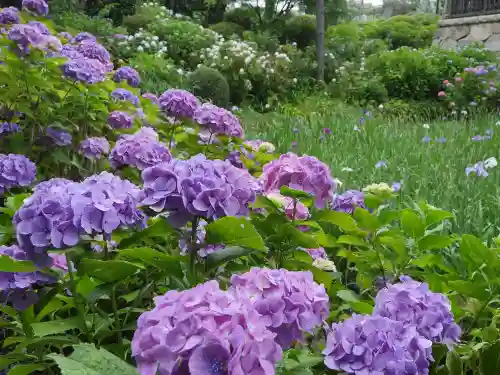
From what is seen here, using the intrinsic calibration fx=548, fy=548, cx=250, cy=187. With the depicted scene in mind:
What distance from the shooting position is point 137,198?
989mm

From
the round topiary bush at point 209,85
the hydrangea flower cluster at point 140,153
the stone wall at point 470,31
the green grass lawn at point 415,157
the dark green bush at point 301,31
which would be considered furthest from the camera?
the dark green bush at point 301,31

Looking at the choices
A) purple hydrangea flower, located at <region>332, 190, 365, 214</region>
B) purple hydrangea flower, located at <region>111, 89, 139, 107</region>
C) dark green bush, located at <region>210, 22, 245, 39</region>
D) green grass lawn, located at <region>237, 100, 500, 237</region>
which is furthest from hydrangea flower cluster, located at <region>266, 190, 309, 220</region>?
dark green bush, located at <region>210, 22, 245, 39</region>

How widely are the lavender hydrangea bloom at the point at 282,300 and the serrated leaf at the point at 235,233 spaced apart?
0.34ft

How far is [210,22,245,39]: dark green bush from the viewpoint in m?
11.3

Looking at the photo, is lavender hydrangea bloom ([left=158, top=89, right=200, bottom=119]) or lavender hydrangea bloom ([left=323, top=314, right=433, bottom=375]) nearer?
lavender hydrangea bloom ([left=323, top=314, right=433, bottom=375])

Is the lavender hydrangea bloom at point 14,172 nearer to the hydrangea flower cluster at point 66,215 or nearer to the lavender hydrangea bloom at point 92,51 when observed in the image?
the hydrangea flower cluster at point 66,215

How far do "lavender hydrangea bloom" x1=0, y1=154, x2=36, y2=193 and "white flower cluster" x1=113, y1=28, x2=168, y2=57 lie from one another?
6428 millimetres

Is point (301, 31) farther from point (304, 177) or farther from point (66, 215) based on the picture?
point (66, 215)

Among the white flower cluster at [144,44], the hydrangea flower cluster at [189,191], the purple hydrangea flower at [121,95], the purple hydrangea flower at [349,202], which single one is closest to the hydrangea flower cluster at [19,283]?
the hydrangea flower cluster at [189,191]

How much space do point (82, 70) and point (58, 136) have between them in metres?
0.29

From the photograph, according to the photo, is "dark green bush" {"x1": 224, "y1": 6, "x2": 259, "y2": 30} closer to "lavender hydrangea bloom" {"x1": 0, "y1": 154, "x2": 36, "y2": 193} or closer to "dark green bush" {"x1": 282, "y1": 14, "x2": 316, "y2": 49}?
"dark green bush" {"x1": 282, "y1": 14, "x2": 316, "y2": 49}

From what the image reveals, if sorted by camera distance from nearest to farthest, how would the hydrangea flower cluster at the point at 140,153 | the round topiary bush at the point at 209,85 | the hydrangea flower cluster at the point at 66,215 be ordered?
the hydrangea flower cluster at the point at 66,215 → the hydrangea flower cluster at the point at 140,153 → the round topiary bush at the point at 209,85

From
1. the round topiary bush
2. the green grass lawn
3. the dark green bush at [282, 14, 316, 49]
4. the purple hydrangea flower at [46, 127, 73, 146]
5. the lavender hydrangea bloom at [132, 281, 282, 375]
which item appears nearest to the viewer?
the lavender hydrangea bloom at [132, 281, 282, 375]

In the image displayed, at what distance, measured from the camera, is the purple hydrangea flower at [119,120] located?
2.24m
